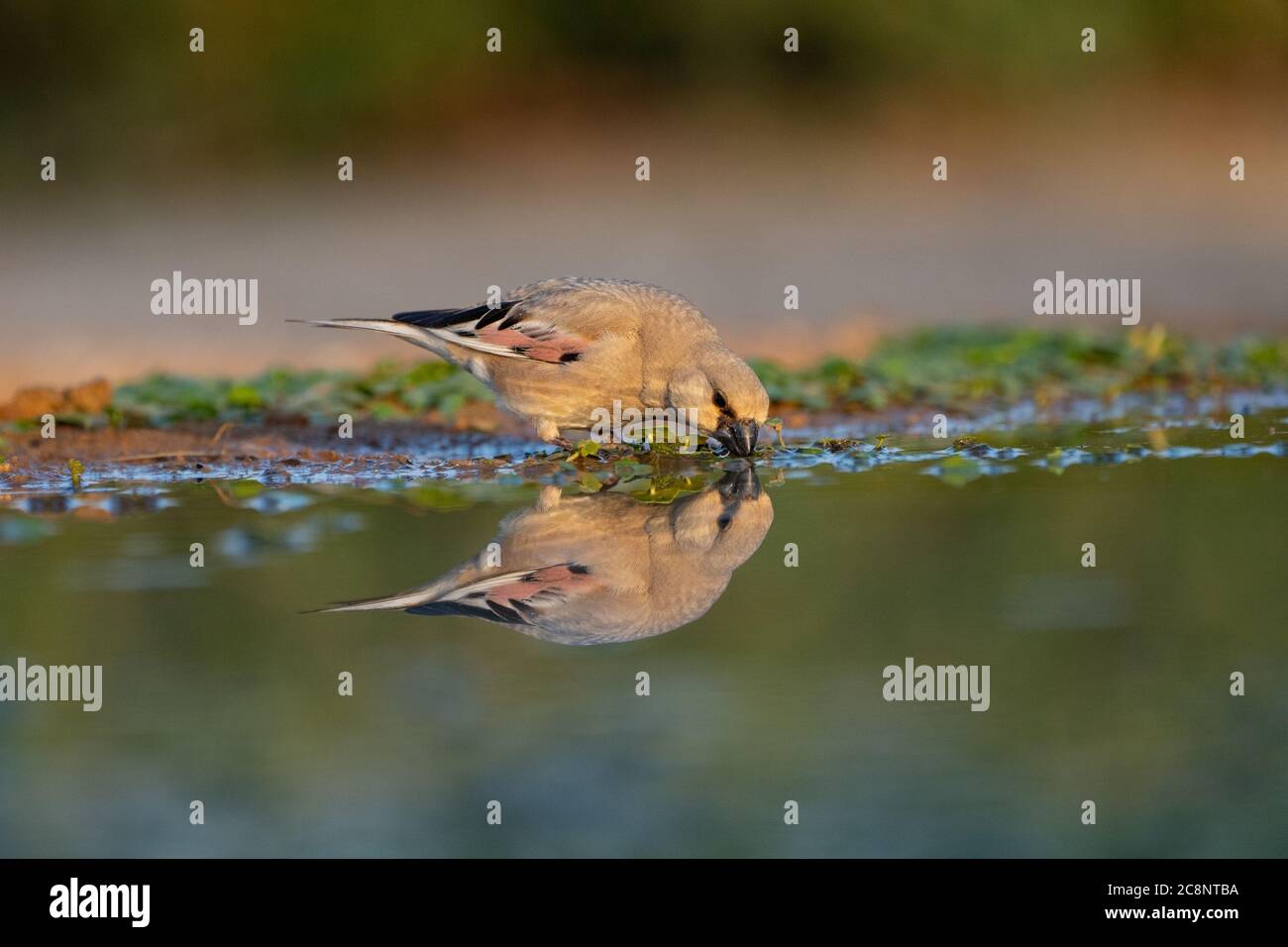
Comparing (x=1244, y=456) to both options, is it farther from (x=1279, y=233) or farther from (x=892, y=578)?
(x=1279, y=233)

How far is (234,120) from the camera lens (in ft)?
48.7

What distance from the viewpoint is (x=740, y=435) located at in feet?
23.2

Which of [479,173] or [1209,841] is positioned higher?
[479,173]

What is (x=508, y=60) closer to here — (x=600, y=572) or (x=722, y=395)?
(x=722, y=395)

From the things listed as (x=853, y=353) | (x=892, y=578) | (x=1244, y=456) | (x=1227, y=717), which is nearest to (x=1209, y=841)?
(x=1227, y=717)

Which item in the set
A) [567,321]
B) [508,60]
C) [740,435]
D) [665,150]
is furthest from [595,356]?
[508,60]

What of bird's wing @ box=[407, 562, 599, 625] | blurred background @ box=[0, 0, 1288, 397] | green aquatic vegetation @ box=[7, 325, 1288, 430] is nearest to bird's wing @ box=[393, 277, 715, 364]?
green aquatic vegetation @ box=[7, 325, 1288, 430]

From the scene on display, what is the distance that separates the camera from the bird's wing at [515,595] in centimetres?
503

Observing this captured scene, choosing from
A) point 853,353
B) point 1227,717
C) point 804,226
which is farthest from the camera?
point 804,226

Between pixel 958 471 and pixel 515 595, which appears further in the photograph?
pixel 958 471

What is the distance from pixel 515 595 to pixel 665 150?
10.5 m

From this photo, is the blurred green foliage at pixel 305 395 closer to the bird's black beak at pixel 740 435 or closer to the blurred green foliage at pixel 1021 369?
the blurred green foliage at pixel 1021 369

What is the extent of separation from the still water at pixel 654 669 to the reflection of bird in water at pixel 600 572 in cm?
2

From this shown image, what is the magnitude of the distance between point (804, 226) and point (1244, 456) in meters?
7.59
